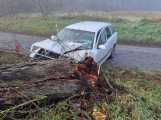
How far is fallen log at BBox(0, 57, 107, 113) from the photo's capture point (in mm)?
2602

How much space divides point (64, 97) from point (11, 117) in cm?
103

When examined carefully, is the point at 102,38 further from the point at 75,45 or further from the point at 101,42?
the point at 75,45

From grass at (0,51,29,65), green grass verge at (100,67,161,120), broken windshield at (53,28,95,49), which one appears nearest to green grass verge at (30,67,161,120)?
green grass verge at (100,67,161,120)

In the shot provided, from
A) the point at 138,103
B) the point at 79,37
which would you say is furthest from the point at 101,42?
the point at 138,103

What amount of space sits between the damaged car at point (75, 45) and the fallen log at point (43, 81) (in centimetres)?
71

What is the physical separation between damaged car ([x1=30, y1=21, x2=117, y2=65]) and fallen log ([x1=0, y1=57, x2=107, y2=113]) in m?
0.71

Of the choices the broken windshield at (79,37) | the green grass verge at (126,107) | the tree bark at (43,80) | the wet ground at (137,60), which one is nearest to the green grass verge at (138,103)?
the green grass verge at (126,107)

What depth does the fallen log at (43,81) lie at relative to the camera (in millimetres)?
2602

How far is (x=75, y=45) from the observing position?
4.43m

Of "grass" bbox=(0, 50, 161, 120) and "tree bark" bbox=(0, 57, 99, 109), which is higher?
"tree bark" bbox=(0, 57, 99, 109)

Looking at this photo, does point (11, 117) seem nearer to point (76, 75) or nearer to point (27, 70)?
point (27, 70)

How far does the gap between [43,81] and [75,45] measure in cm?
191

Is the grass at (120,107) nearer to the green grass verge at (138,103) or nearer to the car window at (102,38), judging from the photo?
the green grass verge at (138,103)

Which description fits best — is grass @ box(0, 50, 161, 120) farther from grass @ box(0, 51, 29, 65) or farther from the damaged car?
grass @ box(0, 51, 29, 65)
